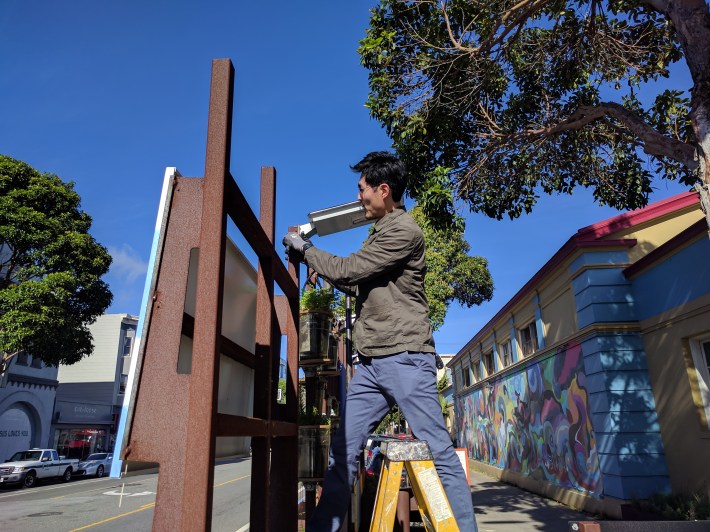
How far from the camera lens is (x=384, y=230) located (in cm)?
245

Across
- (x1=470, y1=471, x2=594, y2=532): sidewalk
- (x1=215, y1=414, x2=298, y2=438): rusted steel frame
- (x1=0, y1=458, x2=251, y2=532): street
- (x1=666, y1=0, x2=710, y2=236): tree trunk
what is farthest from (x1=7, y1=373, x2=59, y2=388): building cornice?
(x1=666, y1=0, x2=710, y2=236): tree trunk

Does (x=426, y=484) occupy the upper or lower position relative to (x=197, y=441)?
lower

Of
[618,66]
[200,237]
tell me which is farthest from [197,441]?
[618,66]

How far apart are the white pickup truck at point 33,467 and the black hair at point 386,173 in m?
23.0

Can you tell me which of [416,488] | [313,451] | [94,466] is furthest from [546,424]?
[94,466]

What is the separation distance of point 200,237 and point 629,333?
9.46m

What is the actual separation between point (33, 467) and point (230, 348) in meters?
23.8

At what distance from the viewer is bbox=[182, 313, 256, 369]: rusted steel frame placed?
1800mm

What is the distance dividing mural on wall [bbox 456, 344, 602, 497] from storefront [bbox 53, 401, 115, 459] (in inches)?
993

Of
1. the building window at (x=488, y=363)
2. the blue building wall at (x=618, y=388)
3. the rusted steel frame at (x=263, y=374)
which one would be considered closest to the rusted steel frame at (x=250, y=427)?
the rusted steel frame at (x=263, y=374)

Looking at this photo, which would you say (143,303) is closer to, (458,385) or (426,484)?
Answer: (426,484)

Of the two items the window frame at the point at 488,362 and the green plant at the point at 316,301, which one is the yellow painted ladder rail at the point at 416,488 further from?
the window frame at the point at 488,362

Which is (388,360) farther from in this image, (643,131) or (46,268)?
(46,268)

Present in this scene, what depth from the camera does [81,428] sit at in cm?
3256
